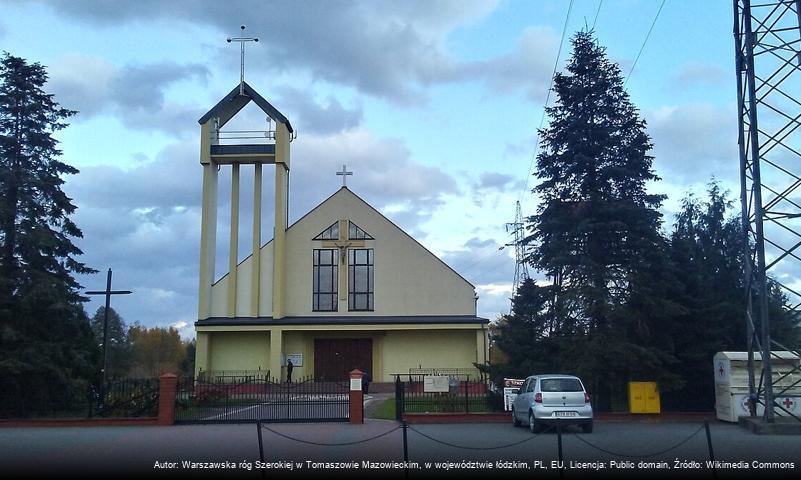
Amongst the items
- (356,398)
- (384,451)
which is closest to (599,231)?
(356,398)

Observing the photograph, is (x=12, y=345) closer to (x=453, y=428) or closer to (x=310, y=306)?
(x=453, y=428)

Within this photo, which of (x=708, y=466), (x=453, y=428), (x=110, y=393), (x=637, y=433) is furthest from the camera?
(x=110, y=393)

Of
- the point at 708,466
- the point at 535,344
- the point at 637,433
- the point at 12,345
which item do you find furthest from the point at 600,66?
the point at 12,345

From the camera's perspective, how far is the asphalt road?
13133 mm

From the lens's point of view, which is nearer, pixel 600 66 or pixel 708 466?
pixel 708 466

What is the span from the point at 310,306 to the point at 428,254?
776 cm

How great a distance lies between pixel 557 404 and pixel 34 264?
1937 cm

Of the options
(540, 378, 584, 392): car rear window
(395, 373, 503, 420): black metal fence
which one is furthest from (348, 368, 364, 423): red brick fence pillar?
(540, 378, 584, 392): car rear window

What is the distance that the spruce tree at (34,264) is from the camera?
980 inches

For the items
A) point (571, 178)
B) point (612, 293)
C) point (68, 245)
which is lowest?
point (612, 293)

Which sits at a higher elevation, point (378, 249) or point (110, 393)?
point (378, 249)

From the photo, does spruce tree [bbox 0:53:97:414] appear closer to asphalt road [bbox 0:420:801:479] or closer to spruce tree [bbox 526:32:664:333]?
asphalt road [bbox 0:420:801:479]

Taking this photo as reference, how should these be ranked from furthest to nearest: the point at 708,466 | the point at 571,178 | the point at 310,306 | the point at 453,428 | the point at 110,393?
the point at 310,306 → the point at 571,178 → the point at 110,393 → the point at 453,428 → the point at 708,466

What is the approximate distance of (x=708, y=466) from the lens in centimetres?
1319
